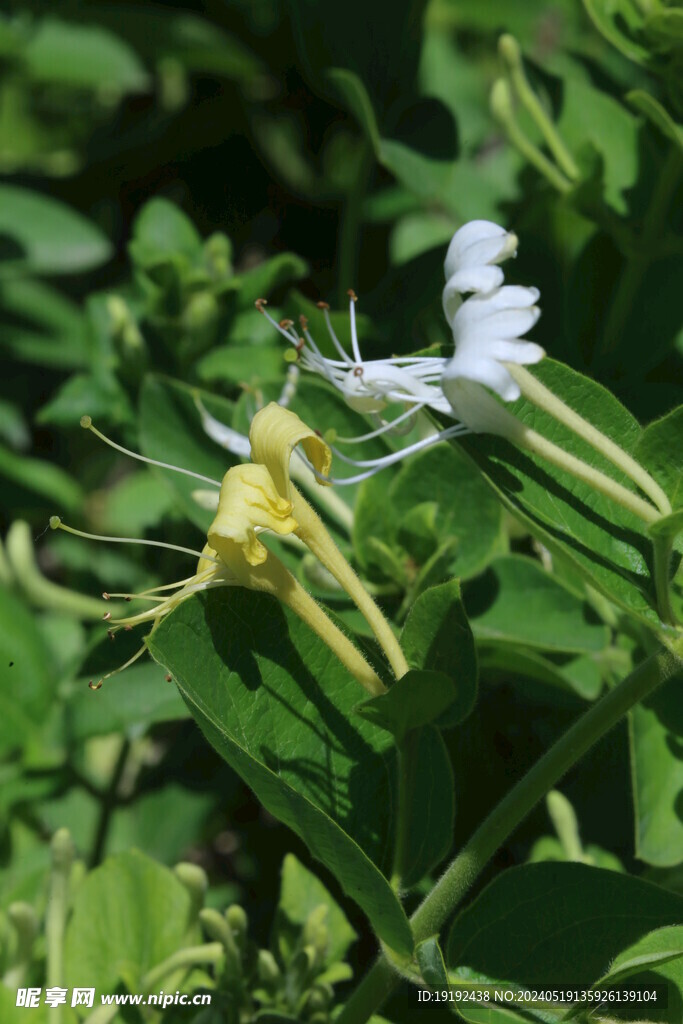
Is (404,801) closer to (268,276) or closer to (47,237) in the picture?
(268,276)

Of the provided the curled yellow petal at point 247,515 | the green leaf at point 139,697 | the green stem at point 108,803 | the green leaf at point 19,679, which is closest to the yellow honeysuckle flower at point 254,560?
the curled yellow petal at point 247,515

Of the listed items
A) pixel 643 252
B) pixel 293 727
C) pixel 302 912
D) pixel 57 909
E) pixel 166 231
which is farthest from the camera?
pixel 166 231

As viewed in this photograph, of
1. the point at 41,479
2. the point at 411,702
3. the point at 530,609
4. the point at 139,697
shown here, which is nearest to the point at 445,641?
the point at 411,702

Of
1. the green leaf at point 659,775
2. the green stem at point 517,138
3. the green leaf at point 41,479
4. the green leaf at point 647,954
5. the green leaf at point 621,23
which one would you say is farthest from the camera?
the green leaf at point 41,479

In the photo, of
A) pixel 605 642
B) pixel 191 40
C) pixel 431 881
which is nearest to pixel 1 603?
pixel 431 881

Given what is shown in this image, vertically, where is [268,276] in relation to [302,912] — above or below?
above

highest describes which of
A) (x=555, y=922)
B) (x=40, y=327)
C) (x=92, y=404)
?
(x=555, y=922)

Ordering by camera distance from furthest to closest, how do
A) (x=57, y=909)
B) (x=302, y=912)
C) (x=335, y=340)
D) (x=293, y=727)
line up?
1. (x=302, y=912)
2. (x=57, y=909)
3. (x=335, y=340)
4. (x=293, y=727)

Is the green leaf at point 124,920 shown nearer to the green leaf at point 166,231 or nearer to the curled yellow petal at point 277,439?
the curled yellow petal at point 277,439

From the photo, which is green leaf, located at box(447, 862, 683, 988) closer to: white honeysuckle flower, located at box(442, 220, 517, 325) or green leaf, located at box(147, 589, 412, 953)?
green leaf, located at box(147, 589, 412, 953)
